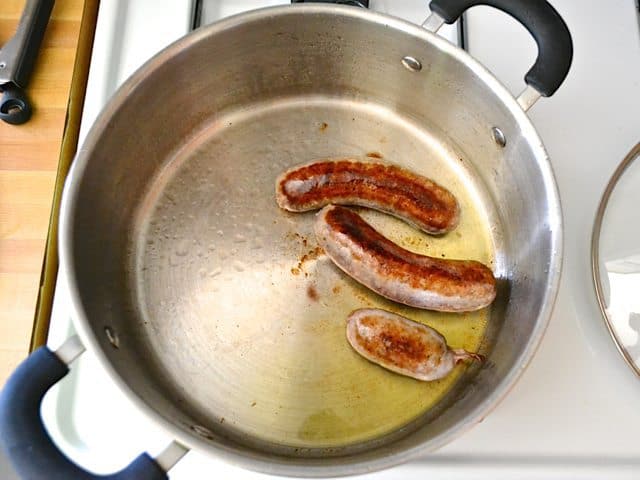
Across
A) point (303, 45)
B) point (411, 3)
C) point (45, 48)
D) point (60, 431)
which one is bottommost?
point (60, 431)

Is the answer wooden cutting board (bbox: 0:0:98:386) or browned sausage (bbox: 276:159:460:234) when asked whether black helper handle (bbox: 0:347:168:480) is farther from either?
browned sausage (bbox: 276:159:460:234)

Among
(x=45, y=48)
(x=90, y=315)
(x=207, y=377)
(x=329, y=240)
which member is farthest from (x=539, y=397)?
(x=45, y=48)

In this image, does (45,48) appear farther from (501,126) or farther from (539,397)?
(539,397)

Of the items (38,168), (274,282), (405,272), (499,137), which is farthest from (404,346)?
(38,168)

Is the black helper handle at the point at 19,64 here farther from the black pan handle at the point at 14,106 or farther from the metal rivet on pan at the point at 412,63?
the metal rivet on pan at the point at 412,63

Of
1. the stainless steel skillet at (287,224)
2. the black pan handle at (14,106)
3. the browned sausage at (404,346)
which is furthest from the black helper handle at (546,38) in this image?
the black pan handle at (14,106)

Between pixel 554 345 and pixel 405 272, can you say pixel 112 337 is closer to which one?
pixel 405 272
